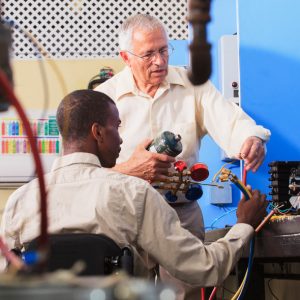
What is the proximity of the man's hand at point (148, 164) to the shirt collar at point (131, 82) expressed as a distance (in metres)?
0.39

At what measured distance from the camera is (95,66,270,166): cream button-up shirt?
2586 millimetres

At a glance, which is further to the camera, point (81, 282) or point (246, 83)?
point (246, 83)

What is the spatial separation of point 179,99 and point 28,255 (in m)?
1.28

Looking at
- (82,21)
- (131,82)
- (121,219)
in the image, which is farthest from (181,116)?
(82,21)

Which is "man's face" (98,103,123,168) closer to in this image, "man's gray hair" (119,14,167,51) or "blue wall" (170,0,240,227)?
"man's gray hair" (119,14,167,51)

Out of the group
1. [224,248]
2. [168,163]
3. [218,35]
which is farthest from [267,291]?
[224,248]

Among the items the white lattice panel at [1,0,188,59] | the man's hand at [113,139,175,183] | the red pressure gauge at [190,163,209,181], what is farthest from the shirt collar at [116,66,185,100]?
the white lattice panel at [1,0,188,59]

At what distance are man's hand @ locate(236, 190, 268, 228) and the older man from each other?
1.47 ft

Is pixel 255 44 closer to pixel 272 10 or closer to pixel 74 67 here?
pixel 272 10

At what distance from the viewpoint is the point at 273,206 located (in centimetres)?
A: 223

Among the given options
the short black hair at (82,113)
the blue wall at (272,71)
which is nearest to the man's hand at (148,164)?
the short black hair at (82,113)

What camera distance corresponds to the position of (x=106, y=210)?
5.50 ft

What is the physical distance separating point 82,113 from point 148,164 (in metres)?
0.43

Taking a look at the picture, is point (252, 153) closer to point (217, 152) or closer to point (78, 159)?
point (78, 159)
